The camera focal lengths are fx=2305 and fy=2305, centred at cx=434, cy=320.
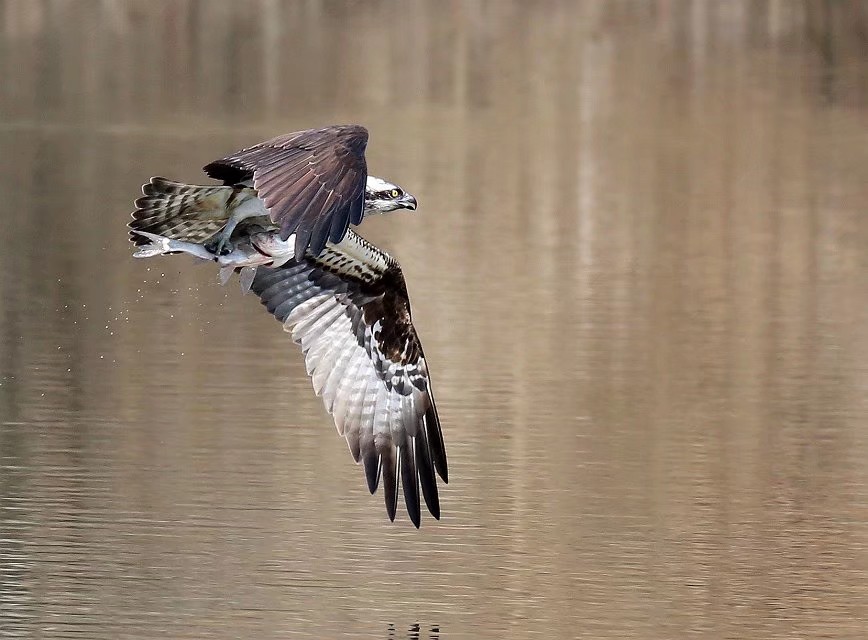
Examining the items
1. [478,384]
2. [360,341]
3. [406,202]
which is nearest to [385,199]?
[406,202]

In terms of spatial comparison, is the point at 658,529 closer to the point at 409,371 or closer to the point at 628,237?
the point at 409,371

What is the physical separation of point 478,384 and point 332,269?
3428 millimetres

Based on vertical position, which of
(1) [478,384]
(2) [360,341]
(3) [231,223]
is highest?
(3) [231,223]

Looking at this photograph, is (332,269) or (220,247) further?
(332,269)

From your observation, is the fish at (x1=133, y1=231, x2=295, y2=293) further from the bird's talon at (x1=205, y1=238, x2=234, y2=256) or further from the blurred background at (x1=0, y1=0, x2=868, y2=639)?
the blurred background at (x1=0, y1=0, x2=868, y2=639)

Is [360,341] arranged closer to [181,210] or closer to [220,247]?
[220,247]

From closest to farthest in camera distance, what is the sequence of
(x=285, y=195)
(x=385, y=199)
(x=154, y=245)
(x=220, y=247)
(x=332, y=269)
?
(x=285, y=195) → (x=154, y=245) → (x=220, y=247) → (x=385, y=199) → (x=332, y=269)

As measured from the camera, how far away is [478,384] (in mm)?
14555

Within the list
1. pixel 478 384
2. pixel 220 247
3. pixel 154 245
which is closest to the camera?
pixel 154 245

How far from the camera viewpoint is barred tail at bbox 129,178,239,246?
10.2 metres

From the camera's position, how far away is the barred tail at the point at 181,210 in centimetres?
1023

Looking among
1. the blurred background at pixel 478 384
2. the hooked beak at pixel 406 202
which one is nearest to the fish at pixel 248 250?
the hooked beak at pixel 406 202

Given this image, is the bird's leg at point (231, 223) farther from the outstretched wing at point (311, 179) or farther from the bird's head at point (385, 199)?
the bird's head at point (385, 199)

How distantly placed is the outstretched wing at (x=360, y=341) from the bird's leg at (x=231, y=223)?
77 cm
